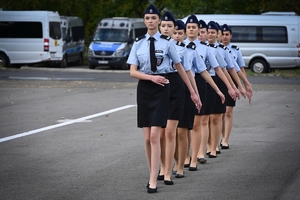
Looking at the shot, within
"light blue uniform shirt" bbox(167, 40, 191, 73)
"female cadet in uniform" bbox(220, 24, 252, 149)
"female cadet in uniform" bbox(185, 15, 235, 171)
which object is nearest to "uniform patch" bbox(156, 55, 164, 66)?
"light blue uniform shirt" bbox(167, 40, 191, 73)

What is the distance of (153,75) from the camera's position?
7.96 m

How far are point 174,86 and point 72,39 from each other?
32627mm

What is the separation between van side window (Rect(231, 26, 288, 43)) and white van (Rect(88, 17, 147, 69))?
537 centimetres

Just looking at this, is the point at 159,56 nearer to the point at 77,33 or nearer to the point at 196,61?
the point at 196,61

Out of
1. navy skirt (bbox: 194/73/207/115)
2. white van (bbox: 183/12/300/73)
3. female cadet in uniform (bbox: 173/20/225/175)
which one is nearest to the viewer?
female cadet in uniform (bbox: 173/20/225/175)

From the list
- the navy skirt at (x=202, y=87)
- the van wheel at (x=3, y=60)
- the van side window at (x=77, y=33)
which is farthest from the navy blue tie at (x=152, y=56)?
the van side window at (x=77, y=33)

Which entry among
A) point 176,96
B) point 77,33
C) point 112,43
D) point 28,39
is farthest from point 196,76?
point 77,33

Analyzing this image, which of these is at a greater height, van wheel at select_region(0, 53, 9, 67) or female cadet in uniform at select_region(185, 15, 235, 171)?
female cadet in uniform at select_region(185, 15, 235, 171)

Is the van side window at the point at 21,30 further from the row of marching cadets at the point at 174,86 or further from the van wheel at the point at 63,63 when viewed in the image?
the row of marching cadets at the point at 174,86

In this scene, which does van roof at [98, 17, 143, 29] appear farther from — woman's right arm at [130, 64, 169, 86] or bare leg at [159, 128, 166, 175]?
woman's right arm at [130, 64, 169, 86]

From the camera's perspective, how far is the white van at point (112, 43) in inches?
1471

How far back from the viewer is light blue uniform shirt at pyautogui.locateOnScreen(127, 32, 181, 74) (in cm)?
798

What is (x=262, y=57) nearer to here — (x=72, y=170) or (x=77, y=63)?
(x=77, y=63)

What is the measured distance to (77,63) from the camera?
1678 inches
